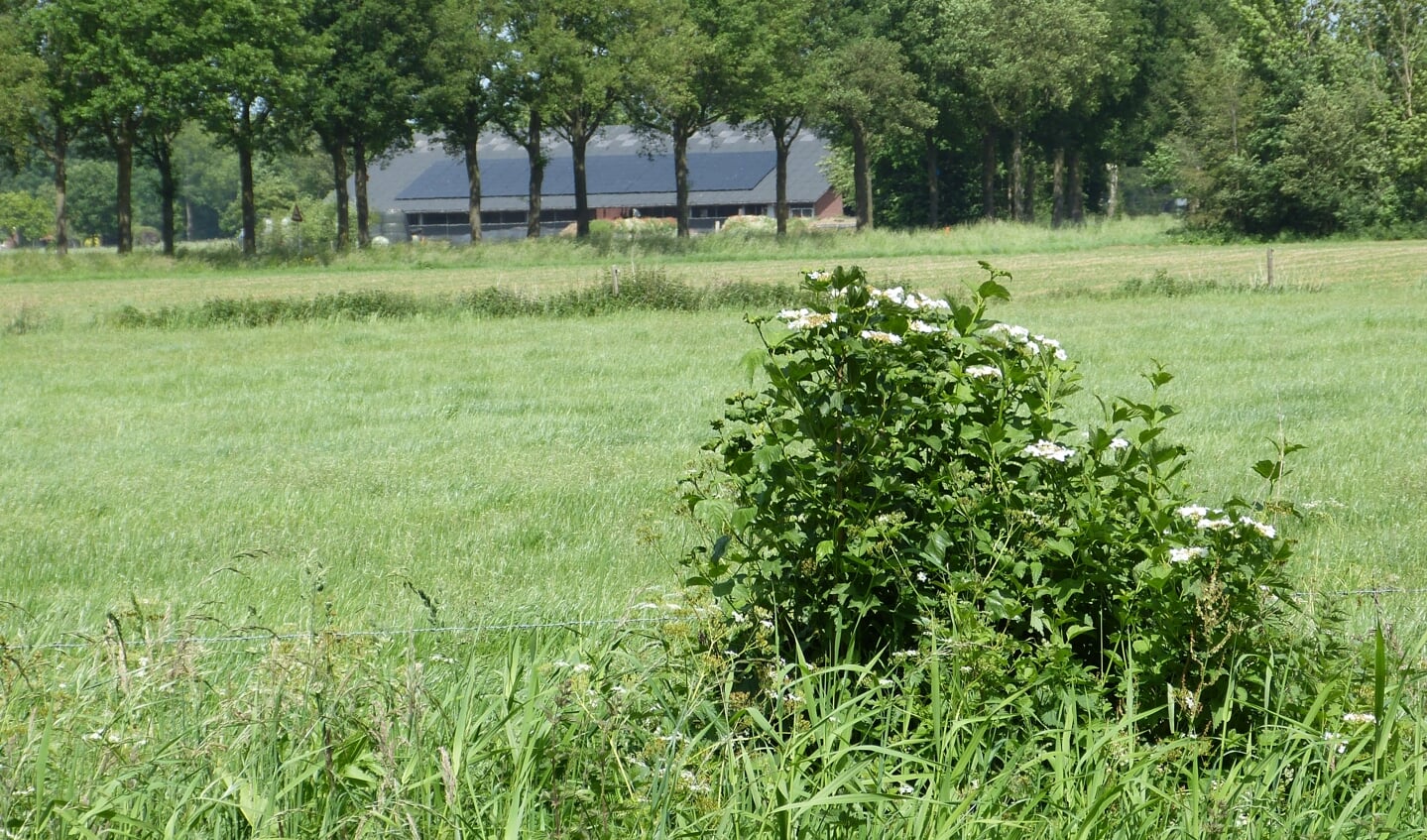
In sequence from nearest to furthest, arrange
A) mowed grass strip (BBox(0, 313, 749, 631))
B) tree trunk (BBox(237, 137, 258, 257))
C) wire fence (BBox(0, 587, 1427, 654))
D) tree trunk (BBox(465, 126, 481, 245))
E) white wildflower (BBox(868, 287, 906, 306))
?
wire fence (BBox(0, 587, 1427, 654)), white wildflower (BBox(868, 287, 906, 306)), mowed grass strip (BBox(0, 313, 749, 631)), tree trunk (BBox(237, 137, 258, 257)), tree trunk (BBox(465, 126, 481, 245))

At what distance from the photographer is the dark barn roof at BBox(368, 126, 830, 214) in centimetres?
9538

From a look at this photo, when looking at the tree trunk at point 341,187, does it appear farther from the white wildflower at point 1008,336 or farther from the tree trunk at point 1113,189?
the white wildflower at point 1008,336

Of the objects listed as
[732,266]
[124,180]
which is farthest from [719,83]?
[124,180]

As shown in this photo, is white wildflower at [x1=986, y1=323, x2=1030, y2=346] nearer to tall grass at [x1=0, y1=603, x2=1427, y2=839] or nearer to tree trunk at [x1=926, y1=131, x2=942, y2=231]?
tall grass at [x1=0, y1=603, x2=1427, y2=839]

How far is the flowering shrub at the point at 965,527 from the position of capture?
152 inches

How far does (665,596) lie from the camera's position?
4.80m

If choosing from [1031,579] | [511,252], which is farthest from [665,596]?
[511,252]

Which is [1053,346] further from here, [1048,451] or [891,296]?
[891,296]

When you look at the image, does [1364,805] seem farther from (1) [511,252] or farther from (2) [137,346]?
(1) [511,252]

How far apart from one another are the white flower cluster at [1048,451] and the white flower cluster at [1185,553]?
0.41 meters

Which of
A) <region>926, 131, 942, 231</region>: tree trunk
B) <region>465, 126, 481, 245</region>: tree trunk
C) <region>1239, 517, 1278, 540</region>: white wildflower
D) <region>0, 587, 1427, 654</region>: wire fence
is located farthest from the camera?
<region>926, 131, 942, 231</region>: tree trunk

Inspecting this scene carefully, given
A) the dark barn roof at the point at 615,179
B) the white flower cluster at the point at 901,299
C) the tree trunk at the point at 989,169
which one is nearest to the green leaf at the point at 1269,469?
the white flower cluster at the point at 901,299

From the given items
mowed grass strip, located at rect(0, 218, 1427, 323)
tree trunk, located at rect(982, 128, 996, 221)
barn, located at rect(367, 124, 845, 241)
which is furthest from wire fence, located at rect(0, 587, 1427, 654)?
barn, located at rect(367, 124, 845, 241)

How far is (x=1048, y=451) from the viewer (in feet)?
12.9
